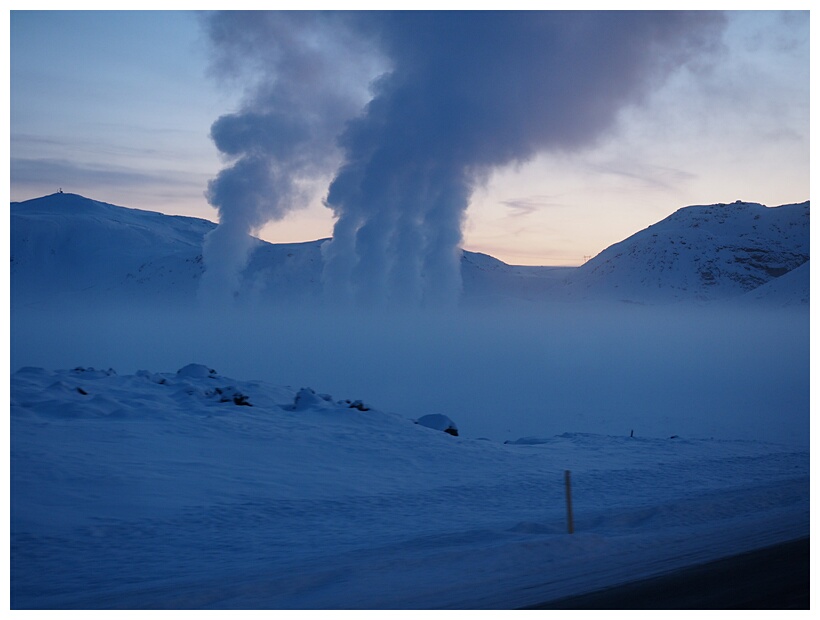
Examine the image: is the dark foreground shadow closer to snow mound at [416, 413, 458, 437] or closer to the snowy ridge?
the snowy ridge

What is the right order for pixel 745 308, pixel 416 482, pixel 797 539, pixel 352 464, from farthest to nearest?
pixel 745 308 < pixel 352 464 < pixel 416 482 < pixel 797 539

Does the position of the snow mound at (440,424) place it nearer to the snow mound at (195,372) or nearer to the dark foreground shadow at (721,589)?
the snow mound at (195,372)

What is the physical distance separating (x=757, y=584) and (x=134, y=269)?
185486 millimetres

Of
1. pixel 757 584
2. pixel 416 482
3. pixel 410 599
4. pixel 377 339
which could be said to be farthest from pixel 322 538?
pixel 377 339

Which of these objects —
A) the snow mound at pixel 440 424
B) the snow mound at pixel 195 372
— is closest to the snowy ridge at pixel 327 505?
the snow mound at pixel 440 424

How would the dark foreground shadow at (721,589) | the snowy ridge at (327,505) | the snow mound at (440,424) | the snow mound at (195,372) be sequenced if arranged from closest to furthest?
the dark foreground shadow at (721,589)
the snowy ridge at (327,505)
the snow mound at (440,424)
the snow mound at (195,372)

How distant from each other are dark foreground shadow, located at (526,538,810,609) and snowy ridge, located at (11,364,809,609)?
1.06 ft

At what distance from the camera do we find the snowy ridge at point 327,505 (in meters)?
7.14

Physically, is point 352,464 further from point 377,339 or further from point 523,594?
point 377,339

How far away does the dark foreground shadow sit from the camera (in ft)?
20.5

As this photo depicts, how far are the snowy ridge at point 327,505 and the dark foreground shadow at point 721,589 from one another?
32 cm

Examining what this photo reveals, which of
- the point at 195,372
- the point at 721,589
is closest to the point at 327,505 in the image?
the point at 721,589

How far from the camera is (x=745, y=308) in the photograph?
178 m

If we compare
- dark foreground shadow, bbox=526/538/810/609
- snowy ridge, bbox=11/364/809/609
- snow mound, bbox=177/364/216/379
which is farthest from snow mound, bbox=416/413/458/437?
dark foreground shadow, bbox=526/538/810/609
